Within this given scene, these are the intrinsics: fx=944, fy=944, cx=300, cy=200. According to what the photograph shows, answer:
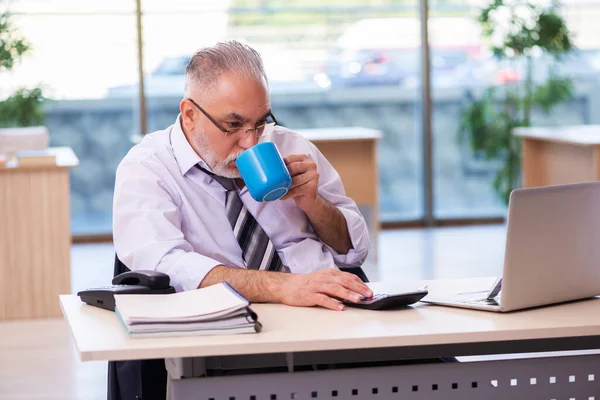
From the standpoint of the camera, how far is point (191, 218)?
7.25 ft

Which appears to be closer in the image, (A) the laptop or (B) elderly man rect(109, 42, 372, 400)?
(A) the laptop

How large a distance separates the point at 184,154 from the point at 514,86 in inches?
213

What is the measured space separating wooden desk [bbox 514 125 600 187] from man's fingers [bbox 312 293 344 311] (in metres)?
3.80

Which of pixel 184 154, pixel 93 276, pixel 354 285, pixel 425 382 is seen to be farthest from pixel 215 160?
pixel 93 276

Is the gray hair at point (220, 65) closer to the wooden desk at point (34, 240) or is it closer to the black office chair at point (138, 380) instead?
the black office chair at point (138, 380)

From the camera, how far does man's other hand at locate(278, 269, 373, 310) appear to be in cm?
181

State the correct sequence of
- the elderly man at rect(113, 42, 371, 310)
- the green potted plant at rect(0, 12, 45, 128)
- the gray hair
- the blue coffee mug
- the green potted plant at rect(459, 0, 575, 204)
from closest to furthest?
the blue coffee mug → the elderly man at rect(113, 42, 371, 310) → the gray hair → the green potted plant at rect(0, 12, 45, 128) → the green potted plant at rect(459, 0, 575, 204)

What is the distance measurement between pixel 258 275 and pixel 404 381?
1.28 feet

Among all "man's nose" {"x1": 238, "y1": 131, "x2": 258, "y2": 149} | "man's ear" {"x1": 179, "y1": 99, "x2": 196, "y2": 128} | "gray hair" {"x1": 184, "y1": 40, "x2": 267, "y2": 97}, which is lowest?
"man's nose" {"x1": 238, "y1": 131, "x2": 258, "y2": 149}

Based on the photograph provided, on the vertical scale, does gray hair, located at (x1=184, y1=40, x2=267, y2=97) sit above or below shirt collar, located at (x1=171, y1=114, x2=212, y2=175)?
above

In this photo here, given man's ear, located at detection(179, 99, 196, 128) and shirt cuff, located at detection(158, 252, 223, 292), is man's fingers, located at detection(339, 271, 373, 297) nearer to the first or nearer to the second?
shirt cuff, located at detection(158, 252, 223, 292)

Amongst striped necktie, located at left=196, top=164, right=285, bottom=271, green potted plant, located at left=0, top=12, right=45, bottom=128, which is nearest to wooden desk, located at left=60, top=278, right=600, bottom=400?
striped necktie, located at left=196, top=164, right=285, bottom=271

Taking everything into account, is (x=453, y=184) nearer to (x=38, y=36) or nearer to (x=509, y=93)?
(x=509, y=93)

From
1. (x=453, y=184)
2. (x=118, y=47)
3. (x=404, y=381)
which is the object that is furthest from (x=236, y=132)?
(x=453, y=184)
